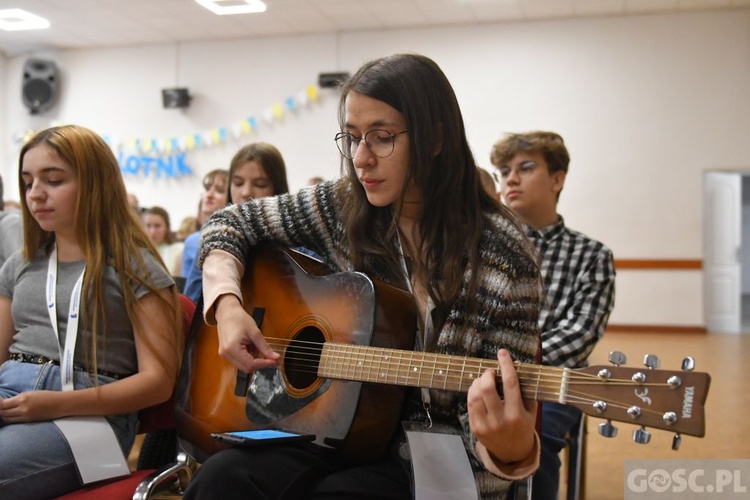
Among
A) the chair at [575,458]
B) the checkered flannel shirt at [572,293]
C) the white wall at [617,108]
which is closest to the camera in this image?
the checkered flannel shirt at [572,293]

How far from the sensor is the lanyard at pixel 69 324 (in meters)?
1.80

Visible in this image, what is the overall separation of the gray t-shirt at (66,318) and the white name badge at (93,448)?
0.56ft

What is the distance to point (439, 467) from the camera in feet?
4.58

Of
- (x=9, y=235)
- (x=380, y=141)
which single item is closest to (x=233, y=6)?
(x=9, y=235)

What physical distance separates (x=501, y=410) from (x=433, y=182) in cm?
58

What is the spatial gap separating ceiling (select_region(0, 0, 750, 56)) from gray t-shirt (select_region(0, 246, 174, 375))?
292 inches

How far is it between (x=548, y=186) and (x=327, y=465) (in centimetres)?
165

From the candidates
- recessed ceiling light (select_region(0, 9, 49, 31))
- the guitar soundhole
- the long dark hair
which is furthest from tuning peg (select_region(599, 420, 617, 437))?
recessed ceiling light (select_region(0, 9, 49, 31))

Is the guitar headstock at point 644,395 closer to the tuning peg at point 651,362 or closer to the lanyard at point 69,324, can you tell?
the tuning peg at point 651,362

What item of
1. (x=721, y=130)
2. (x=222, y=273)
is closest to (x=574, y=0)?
(x=721, y=130)

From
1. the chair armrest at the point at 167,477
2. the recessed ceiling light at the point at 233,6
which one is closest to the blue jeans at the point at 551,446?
the chair armrest at the point at 167,477

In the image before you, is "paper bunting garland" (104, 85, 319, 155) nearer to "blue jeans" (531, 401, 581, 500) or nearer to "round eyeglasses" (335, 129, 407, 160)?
"blue jeans" (531, 401, 581, 500)

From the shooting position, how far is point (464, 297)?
1516mm

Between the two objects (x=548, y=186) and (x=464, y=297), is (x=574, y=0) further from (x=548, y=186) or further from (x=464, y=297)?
(x=464, y=297)
